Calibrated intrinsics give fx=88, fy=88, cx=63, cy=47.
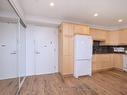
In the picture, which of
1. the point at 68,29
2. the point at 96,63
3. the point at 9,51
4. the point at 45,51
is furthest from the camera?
the point at 96,63

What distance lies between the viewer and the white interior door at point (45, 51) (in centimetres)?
399

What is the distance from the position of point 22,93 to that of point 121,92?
280 cm

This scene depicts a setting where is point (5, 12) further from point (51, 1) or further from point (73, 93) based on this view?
point (73, 93)

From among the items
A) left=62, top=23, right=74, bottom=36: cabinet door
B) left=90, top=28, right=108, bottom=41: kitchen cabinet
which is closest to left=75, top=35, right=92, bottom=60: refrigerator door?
left=62, top=23, right=74, bottom=36: cabinet door

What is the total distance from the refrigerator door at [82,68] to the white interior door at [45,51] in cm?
115

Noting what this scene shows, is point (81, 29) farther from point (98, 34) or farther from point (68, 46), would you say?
point (98, 34)

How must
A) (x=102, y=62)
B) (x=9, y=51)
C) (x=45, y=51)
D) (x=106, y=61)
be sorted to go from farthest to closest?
1. (x=106, y=61)
2. (x=102, y=62)
3. (x=45, y=51)
4. (x=9, y=51)

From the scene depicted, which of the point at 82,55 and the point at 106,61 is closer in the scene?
the point at 82,55

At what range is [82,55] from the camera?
3.72 m

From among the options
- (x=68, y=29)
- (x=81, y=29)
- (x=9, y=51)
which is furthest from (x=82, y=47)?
(x=9, y=51)

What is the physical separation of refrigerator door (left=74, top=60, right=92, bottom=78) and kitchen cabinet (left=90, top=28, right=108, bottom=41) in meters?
1.60

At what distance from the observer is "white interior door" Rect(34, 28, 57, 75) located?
13.1 ft

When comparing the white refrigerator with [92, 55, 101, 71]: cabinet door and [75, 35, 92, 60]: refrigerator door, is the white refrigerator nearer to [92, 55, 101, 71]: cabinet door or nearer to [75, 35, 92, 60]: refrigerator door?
[75, 35, 92, 60]: refrigerator door

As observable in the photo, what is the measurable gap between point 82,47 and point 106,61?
2.02 m
